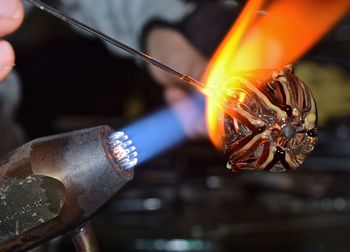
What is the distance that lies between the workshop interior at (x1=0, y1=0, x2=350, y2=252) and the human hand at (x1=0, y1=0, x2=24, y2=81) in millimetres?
77

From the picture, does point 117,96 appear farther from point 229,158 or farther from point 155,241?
point 229,158

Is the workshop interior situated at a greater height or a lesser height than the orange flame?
lesser

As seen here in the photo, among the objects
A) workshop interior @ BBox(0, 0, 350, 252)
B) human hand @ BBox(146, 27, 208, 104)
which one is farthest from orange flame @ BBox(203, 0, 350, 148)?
human hand @ BBox(146, 27, 208, 104)

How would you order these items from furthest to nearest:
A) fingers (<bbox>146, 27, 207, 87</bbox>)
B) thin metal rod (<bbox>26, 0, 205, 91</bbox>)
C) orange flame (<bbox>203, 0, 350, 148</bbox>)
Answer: fingers (<bbox>146, 27, 207, 87</bbox>), orange flame (<bbox>203, 0, 350, 148</bbox>), thin metal rod (<bbox>26, 0, 205, 91</bbox>)

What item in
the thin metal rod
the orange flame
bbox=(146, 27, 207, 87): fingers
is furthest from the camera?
bbox=(146, 27, 207, 87): fingers

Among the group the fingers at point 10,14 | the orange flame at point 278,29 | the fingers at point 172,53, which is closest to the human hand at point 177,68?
the fingers at point 172,53

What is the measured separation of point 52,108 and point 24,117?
7 centimetres

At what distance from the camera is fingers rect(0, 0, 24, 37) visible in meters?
0.40

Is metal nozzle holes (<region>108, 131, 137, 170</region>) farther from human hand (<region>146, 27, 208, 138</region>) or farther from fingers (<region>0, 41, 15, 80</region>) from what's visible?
human hand (<region>146, 27, 208, 138</region>)

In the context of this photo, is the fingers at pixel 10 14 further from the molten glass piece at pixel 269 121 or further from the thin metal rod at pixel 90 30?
the molten glass piece at pixel 269 121

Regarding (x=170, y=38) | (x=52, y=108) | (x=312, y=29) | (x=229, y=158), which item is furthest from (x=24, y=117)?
(x=229, y=158)

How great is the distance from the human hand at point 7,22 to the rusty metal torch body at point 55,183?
0.08 meters

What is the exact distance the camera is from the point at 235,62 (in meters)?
0.43

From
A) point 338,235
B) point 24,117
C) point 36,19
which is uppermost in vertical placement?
point 36,19
